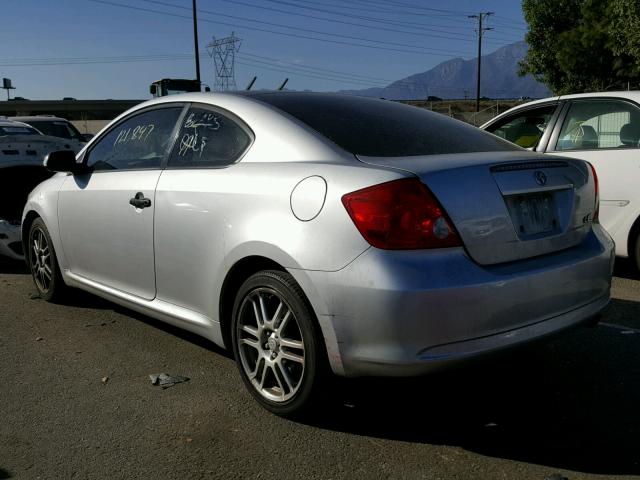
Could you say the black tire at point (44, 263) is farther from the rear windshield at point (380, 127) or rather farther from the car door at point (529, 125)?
the car door at point (529, 125)

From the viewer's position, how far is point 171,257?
3.59 meters

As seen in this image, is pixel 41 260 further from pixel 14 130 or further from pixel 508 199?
pixel 14 130

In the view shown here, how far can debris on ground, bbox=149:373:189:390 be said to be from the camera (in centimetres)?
359

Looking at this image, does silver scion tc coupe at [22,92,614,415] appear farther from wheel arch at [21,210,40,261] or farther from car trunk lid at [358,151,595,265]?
wheel arch at [21,210,40,261]

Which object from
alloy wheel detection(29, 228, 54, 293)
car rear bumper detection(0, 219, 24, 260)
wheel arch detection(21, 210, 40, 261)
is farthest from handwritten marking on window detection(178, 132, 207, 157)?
car rear bumper detection(0, 219, 24, 260)

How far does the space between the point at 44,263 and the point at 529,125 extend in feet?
15.6

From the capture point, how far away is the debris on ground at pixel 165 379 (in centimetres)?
359

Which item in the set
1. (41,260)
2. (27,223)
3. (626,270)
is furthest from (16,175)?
(626,270)

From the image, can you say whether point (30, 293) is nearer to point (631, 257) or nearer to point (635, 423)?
point (635, 423)

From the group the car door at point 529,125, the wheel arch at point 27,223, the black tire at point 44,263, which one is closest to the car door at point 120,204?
the black tire at point 44,263

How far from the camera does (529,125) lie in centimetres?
665

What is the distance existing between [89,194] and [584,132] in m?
4.41

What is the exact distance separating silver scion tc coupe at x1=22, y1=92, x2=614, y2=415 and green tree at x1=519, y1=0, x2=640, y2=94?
92.6 ft

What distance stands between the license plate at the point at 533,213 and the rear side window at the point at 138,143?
6.71ft
